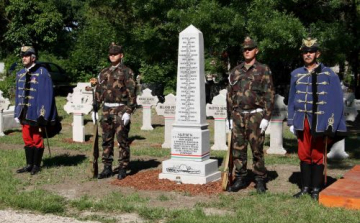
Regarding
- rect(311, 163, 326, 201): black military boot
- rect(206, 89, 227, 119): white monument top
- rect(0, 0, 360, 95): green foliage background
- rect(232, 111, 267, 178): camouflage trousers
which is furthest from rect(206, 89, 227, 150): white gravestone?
rect(311, 163, 326, 201): black military boot

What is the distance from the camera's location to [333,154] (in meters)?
11.1

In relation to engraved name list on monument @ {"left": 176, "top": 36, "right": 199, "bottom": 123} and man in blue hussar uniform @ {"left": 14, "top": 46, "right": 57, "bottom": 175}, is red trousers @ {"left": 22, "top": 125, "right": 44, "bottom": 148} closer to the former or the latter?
man in blue hussar uniform @ {"left": 14, "top": 46, "right": 57, "bottom": 175}

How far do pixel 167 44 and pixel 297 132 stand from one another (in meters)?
12.2

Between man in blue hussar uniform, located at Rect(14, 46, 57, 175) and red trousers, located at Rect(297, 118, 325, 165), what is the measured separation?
4107mm

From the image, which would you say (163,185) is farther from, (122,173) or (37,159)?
(37,159)

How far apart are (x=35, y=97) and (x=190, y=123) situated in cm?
262

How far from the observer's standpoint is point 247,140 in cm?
786

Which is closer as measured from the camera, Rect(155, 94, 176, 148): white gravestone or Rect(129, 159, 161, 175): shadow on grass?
Rect(129, 159, 161, 175): shadow on grass

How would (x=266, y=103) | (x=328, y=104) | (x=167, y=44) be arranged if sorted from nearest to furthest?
(x=328, y=104) → (x=266, y=103) → (x=167, y=44)

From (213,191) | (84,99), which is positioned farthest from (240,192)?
(84,99)

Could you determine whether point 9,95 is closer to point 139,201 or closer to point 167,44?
point 167,44

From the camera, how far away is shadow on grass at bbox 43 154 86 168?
10.1 m

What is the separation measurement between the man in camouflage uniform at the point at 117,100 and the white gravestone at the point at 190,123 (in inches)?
28.4

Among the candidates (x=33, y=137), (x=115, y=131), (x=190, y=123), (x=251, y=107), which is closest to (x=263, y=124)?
(x=251, y=107)
